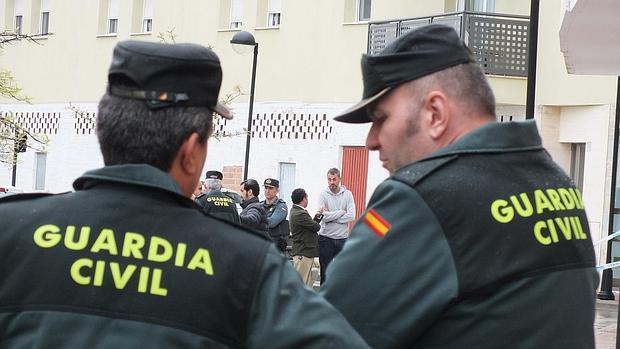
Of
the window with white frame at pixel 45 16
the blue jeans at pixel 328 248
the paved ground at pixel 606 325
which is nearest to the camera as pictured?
the paved ground at pixel 606 325

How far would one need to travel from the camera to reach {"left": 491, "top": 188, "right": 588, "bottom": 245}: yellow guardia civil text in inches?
114

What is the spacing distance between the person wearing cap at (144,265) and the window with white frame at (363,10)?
83.5ft

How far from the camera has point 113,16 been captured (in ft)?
111

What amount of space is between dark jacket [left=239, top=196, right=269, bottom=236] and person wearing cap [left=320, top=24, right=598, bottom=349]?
12493 mm

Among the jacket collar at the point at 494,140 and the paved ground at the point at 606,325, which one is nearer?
the jacket collar at the point at 494,140

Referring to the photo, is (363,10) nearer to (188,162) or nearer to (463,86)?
(463,86)

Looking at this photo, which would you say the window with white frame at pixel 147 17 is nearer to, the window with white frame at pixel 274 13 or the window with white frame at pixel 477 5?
the window with white frame at pixel 274 13

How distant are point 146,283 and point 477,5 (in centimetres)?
2394

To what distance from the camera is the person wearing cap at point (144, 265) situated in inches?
96.0

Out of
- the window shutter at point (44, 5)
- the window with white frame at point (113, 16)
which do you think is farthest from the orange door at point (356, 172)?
the window shutter at point (44, 5)

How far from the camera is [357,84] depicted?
88.4 feet

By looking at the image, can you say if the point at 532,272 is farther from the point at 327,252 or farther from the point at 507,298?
the point at 327,252

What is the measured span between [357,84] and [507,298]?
24209 mm

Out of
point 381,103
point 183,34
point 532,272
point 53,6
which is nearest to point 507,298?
point 532,272
